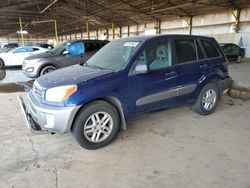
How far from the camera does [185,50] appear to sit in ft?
12.8

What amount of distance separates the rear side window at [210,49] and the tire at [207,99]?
0.59 metres

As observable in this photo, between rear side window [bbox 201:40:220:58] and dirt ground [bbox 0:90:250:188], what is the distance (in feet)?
4.21

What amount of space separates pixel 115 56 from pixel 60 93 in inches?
47.9

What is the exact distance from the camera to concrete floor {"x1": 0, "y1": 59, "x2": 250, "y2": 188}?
2.43m

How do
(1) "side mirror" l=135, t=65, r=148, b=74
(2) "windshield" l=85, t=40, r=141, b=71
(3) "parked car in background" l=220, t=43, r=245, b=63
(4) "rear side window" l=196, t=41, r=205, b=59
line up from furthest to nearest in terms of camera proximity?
(3) "parked car in background" l=220, t=43, r=245, b=63 → (4) "rear side window" l=196, t=41, r=205, b=59 → (2) "windshield" l=85, t=40, r=141, b=71 → (1) "side mirror" l=135, t=65, r=148, b=74

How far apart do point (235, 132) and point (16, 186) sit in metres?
3.30

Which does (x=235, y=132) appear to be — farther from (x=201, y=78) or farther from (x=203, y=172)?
(x=203, y=172)

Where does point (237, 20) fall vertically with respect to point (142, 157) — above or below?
above

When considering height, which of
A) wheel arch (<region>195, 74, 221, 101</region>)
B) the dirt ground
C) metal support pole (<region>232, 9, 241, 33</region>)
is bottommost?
the dirt ground

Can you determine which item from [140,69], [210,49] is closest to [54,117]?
[140,69]

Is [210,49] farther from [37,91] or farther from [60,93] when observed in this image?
[37,91]

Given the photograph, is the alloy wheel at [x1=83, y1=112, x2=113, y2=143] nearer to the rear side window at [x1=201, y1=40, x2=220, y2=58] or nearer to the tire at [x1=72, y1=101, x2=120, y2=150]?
the tire at [x1=72, y1=101, x2=120, y2=150]

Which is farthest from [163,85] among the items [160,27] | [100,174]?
[160,27]

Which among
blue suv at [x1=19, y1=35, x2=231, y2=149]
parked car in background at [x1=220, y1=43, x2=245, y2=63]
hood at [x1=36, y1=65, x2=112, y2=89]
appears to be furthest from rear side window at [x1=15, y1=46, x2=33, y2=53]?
parked car in background at [x1=220, y1=43, x2=245, y2=63]
